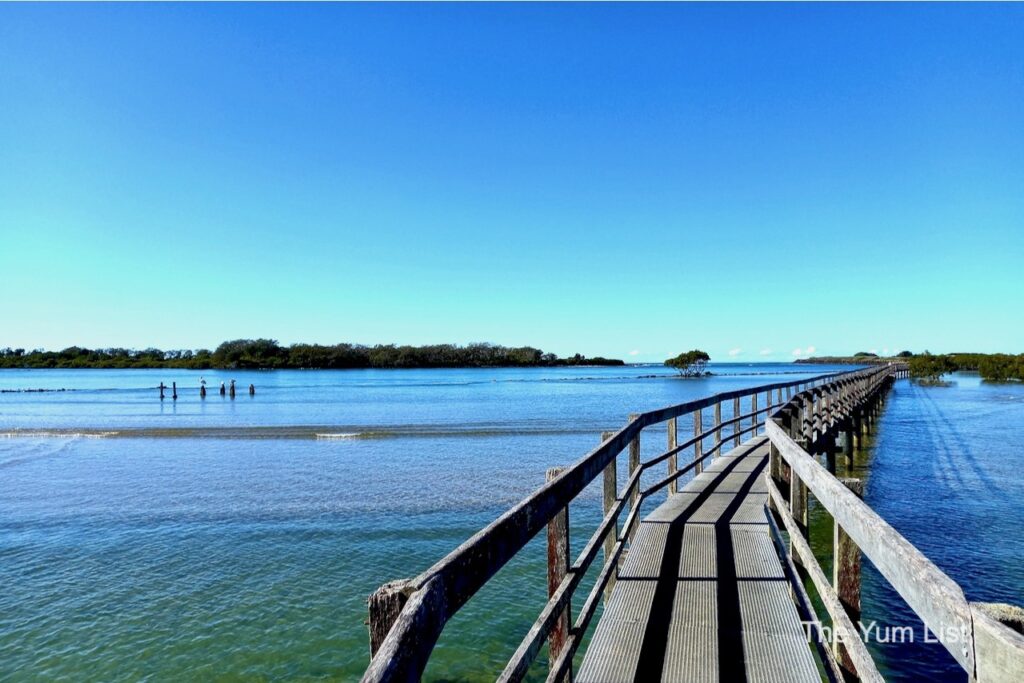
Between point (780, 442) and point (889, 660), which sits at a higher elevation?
point (780, 442)

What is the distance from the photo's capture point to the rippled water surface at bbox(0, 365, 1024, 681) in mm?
6094

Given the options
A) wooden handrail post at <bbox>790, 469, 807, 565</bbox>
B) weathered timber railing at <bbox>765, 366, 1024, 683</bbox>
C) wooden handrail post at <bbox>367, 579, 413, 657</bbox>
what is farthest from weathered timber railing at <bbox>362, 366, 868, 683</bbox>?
wooden handrail post at <bbox>790, 469, 807, 565</bbox>

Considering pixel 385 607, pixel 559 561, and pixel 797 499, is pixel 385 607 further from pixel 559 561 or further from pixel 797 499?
pixel 797 499

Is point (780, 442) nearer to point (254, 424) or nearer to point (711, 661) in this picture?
point (711, 661)

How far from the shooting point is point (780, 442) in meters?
4.93

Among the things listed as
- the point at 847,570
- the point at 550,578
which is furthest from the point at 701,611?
the point at 550,578

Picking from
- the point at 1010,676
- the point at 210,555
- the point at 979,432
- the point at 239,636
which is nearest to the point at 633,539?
the point at 239,636

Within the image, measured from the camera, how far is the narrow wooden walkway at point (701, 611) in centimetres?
340

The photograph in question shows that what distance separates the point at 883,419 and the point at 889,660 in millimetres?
28429

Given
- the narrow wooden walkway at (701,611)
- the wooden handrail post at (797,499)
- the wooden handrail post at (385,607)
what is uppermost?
the wooden handrail post at (385,607)

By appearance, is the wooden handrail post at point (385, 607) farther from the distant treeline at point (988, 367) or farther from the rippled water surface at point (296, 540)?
the distant treeline at point (988, 367)

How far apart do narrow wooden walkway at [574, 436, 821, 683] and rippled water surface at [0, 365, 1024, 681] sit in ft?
5.51

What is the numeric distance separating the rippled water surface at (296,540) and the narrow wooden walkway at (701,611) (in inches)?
66.1

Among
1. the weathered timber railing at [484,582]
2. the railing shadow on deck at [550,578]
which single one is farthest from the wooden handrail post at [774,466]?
the weathered timber railing at [484,582]
